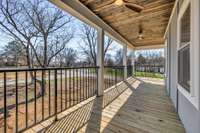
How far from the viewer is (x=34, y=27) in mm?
5227

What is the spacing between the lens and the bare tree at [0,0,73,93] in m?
4.63

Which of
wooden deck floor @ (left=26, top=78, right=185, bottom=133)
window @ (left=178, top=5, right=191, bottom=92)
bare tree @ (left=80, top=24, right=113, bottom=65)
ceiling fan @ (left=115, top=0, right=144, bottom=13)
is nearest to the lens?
window @ (left=178, top=5, right=191, bottom=92)

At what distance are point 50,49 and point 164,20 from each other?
14.5 ft

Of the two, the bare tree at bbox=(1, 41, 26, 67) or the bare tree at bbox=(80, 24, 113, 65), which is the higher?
the bare tree at bbox=(80, 24, 113, 65)

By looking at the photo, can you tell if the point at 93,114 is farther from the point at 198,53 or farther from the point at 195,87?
the point at 198,53

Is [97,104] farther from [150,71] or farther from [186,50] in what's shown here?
[150,71]

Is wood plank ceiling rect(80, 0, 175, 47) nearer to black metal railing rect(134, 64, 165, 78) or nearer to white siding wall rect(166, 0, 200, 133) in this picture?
white siding wall rect(166, 0, 200, 133)

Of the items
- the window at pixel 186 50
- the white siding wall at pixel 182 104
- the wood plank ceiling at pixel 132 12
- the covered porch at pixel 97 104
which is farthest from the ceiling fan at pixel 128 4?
the white siding wall at pixel 182 104

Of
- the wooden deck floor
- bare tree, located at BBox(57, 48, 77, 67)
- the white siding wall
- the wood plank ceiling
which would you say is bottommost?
the wooden deck floor

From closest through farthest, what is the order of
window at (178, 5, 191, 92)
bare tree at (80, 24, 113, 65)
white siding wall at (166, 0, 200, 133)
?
white siding wall at (166, 0, 200, 133), window at (178, 5, 191, 92), bare tree at (80, 24, 113, 65)

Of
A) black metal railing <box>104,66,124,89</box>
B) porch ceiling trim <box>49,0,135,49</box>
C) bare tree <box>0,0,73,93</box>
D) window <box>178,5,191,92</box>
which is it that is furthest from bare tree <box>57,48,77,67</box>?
window <box>178,5,191,92</box>

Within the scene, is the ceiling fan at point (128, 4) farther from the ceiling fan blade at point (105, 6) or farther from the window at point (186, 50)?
the window at point (186, 50)

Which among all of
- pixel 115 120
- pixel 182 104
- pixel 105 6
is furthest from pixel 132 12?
pixel 115 120

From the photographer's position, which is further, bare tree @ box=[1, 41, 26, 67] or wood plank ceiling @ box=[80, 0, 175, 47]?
bare tree @ box=[1, 41, 26, 67]
